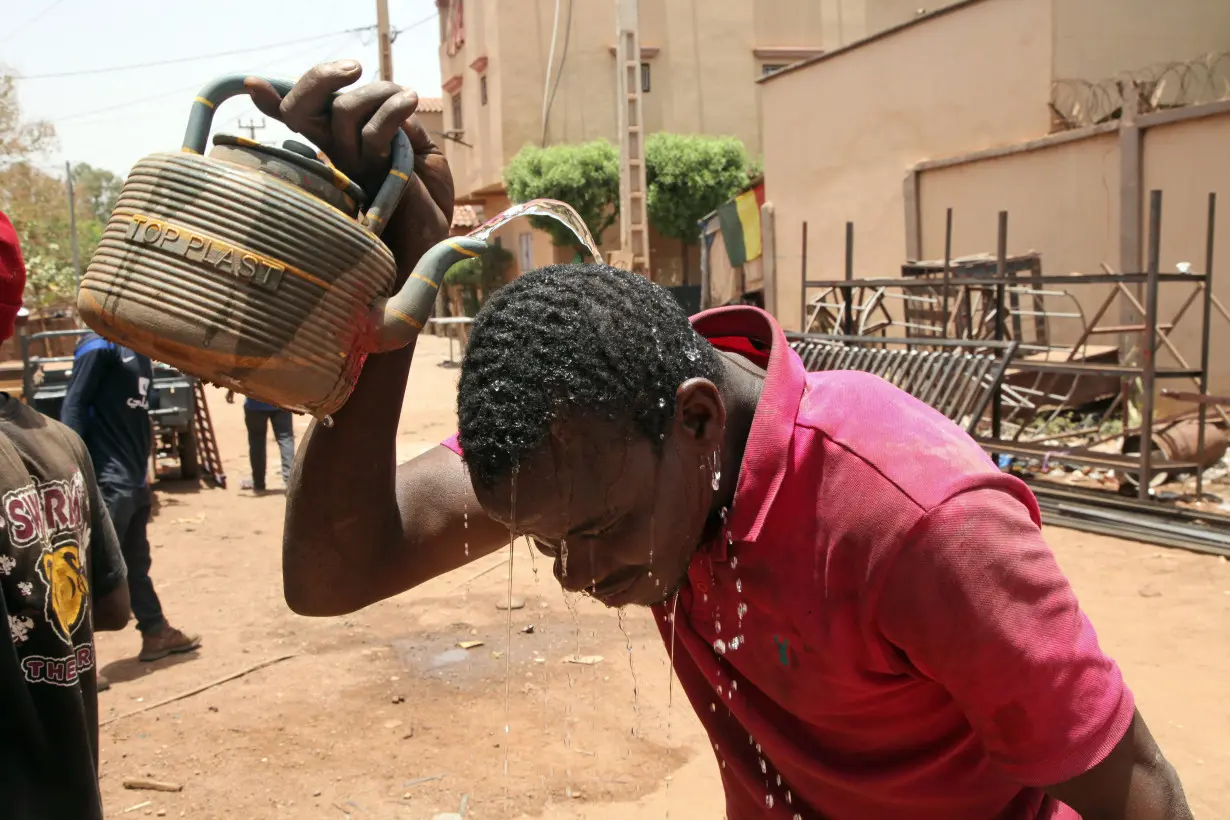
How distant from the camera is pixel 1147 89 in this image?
1162 cm

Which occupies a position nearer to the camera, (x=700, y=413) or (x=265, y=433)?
(x=700, y=413)

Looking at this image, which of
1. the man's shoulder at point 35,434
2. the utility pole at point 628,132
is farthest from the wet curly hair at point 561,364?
the utility pole at point 628,132

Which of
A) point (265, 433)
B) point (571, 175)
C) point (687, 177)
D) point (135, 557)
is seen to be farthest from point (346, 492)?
point (687, 177)

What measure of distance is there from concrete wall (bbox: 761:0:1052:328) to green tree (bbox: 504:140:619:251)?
797 centimetres

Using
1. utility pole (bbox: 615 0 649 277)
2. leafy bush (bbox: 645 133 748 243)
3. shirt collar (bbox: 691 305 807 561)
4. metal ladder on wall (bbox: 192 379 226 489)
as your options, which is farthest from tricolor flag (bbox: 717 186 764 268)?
shirt collar (bbox: 691 305 807 561)

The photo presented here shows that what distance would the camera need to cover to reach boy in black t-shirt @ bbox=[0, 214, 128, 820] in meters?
2.20

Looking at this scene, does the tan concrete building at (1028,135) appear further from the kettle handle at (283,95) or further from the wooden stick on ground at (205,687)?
the kettle handle at (283,95)

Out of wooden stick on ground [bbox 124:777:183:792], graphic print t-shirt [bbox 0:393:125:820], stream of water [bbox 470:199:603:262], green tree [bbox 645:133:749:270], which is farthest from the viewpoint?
green tree [bbox 645:133:749:270]

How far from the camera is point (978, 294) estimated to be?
11969mm

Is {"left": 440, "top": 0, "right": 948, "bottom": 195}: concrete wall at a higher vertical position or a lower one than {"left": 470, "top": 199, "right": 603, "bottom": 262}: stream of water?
higher

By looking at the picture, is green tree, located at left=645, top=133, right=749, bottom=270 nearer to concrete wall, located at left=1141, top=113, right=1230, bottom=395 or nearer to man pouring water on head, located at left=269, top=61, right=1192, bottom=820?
concrete wall, located at left=1141, top=113, right=1230, bottom=395

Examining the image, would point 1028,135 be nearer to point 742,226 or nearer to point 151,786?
point 742,226

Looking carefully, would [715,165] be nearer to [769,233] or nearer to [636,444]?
[769,233]

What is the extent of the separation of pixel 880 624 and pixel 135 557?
5144mm
